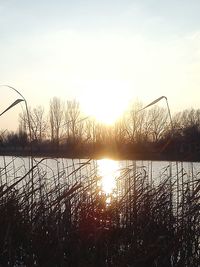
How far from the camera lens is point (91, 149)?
6.48 m

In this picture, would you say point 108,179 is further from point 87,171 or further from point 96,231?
point 96,231

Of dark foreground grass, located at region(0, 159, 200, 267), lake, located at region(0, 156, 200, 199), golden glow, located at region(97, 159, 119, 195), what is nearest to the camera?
dark foreground grass, located at region(0, 159, 200, 267)

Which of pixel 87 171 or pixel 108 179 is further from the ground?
pixel 87 171

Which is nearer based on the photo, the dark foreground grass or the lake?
the dark foreground grass

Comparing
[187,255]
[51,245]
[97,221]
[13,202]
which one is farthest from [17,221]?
[187,255]

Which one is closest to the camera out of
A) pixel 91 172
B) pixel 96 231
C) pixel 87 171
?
pixel 96 231

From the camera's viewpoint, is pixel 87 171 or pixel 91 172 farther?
pixel 91 172

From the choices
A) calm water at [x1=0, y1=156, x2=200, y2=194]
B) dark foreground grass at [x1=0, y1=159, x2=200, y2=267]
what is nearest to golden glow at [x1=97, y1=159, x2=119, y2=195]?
calm water at [x1=0, y1=156, x2=200, y2=194]

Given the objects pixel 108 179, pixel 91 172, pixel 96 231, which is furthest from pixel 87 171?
pixel 96 231

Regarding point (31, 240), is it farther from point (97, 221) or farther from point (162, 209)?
point (162, 209)

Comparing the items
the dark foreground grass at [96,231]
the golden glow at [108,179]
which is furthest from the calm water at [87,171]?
the dark foreground grass at [96,231]

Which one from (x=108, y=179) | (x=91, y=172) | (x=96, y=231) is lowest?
(x=96, y=231)

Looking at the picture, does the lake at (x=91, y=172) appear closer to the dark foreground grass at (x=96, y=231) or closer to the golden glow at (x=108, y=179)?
the golden glow at (x=108, y=179)

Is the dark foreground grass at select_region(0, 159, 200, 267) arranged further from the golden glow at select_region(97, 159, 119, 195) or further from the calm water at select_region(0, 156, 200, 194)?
the golden glow at select_region(97, 159, 119, 195)
